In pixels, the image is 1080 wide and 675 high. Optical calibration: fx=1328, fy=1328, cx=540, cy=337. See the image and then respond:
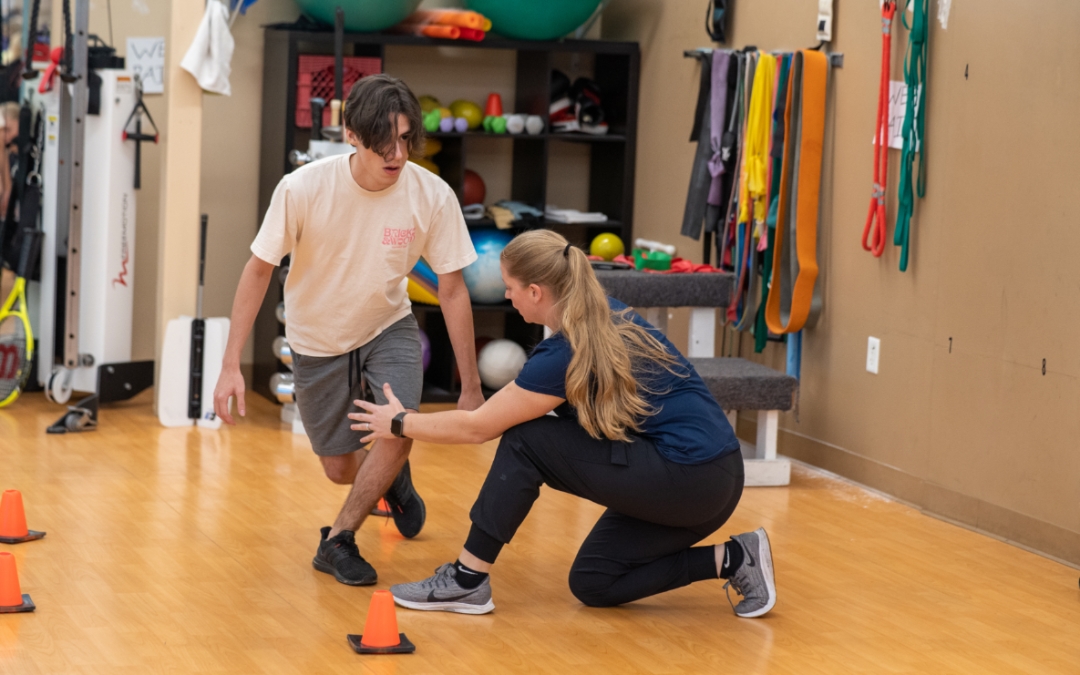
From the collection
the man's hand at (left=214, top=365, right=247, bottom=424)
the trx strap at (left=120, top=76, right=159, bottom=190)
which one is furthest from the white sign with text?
the man's hand at (left=214, top=365, right=247, bottom=424)

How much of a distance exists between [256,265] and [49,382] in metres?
2.79

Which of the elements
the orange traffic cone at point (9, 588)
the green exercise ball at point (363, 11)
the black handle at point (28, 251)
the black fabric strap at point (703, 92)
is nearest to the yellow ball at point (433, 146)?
the green exercise ball at point (363, 11)

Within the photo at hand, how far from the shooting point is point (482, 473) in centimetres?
491

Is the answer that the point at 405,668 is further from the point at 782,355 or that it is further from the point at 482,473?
the point at 782,355

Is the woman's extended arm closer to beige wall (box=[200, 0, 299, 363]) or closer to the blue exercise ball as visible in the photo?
the blue exercise ball

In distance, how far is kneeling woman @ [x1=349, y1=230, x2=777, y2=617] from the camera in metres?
3.05

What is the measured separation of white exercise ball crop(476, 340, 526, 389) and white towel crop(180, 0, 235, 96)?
1.68 m

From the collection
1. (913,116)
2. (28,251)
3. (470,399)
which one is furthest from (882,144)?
(28,251)

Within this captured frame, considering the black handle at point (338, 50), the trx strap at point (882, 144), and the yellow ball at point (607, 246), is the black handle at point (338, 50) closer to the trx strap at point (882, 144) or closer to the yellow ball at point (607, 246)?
the yellow ball at point (607, 246)

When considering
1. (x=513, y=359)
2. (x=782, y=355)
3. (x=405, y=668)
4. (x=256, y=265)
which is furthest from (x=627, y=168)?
(x=405, y=668)

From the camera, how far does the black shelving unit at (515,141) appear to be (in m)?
6.09

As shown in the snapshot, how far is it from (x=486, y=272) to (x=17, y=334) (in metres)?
2.07

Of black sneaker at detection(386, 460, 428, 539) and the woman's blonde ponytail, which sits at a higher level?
the woman's blonde ponytail

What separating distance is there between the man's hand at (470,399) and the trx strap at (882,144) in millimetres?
1962
